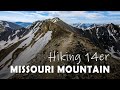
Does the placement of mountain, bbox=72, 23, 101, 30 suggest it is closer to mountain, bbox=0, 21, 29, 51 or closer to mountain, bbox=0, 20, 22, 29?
mountain, bbox=0, 21, 29, 51

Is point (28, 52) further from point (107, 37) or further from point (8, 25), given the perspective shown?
point (107, 37)

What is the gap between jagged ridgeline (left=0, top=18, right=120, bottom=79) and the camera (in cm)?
438

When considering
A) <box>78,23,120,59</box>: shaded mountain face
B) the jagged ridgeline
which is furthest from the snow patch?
<box>78,23,120,59</box>: shaded mountain face

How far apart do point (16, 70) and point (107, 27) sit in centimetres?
167

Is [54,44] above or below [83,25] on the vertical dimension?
below

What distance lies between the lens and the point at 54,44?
4477 mm

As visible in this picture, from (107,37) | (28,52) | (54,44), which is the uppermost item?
(107,37)

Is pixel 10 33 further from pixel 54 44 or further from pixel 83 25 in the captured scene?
pixel 83 25

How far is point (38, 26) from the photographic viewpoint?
455 cm

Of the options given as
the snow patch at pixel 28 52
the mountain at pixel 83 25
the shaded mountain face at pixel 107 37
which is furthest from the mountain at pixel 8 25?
the shaded mountain face at pixel 107 37

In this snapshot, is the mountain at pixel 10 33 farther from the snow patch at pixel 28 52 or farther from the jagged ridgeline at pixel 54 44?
the snow patch at pixel 28 52

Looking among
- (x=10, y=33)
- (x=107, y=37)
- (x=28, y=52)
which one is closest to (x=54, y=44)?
(x=28, y=52)

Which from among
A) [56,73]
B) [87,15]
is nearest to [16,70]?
[56,73]
